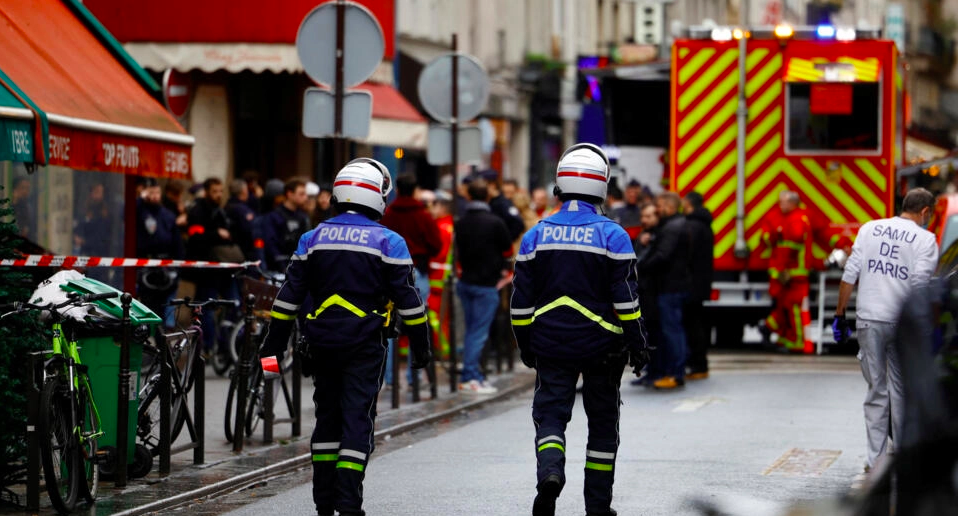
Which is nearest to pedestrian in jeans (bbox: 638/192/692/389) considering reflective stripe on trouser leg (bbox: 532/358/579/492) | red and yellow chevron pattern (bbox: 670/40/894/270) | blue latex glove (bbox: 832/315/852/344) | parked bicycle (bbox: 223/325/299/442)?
red and yellow chevron pattern (bbox: 670/40/894/270)

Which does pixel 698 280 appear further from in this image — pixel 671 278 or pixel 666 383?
pixel 666 383

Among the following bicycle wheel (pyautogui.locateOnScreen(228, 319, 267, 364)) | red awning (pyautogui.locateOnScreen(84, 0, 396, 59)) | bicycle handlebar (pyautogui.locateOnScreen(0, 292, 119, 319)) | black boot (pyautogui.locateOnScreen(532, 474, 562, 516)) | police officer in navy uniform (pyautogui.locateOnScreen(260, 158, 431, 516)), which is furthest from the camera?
red awning (pyautogui.locateOnScreen(84, 0, 396, 59))

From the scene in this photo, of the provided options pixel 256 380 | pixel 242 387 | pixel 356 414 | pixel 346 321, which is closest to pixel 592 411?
pixel 356 414

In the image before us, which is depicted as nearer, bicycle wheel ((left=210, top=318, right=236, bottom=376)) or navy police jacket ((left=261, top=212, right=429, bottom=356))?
navy police jacket ((left=261, top=212, right=429, bottom=356))

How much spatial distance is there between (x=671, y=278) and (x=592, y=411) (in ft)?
27.4

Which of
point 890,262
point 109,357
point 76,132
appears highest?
point 76,132

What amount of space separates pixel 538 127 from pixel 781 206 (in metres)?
22.4

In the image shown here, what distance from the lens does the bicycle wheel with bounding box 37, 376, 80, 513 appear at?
8734 mm

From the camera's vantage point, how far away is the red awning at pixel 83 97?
474 inches

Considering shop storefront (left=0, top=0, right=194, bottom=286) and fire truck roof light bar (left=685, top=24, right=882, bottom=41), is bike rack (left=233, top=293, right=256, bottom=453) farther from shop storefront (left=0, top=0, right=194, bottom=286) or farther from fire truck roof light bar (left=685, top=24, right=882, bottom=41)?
fire truck roof light bar (left=685, top=24, right=882, bottom=41)

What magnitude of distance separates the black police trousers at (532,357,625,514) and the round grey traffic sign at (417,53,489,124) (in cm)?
846

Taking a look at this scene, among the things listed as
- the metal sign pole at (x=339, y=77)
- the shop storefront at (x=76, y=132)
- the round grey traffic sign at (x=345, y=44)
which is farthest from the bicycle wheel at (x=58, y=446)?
the round grey traffic sign at (x=345, y=44)

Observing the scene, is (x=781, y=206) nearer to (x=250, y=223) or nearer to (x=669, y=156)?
(x=669, y=156)

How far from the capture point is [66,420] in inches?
360
